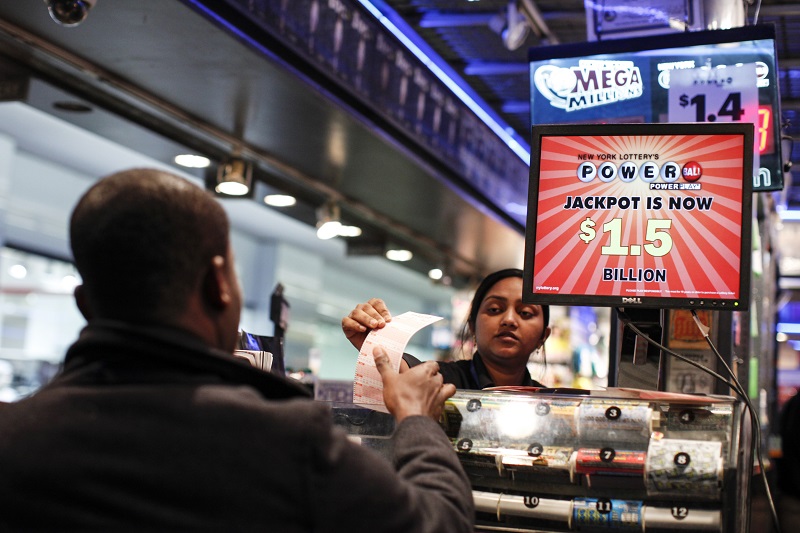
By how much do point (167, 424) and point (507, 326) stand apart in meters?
1.93

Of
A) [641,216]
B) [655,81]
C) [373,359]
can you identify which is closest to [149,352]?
[373,359]

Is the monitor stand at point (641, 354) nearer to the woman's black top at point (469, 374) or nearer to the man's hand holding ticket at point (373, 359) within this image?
the man's hand holding ticket at point (373, 359)

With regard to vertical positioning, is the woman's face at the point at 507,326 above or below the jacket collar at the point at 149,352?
above

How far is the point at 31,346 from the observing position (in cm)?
1238

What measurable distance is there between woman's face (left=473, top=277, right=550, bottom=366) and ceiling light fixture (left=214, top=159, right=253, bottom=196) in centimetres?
385

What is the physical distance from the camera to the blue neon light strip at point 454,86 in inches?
238

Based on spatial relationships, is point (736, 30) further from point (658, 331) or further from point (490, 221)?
point (490, 221)

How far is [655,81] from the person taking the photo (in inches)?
146

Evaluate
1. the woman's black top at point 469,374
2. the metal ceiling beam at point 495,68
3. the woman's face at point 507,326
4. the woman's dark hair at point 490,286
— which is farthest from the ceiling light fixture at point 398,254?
the woman's black top at point 469,374

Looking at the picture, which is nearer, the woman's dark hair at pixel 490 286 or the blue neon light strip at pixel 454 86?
the woman's dark hair at pixel 490 286

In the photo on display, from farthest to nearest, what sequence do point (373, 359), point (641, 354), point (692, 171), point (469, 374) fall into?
point (469, 374) < point (641, 354) < point (692, 171) < point (373, 359)

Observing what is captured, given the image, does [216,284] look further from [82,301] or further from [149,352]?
[82,301]

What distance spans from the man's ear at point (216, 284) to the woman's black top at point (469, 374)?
1.48m

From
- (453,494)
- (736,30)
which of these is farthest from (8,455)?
(736,30)
